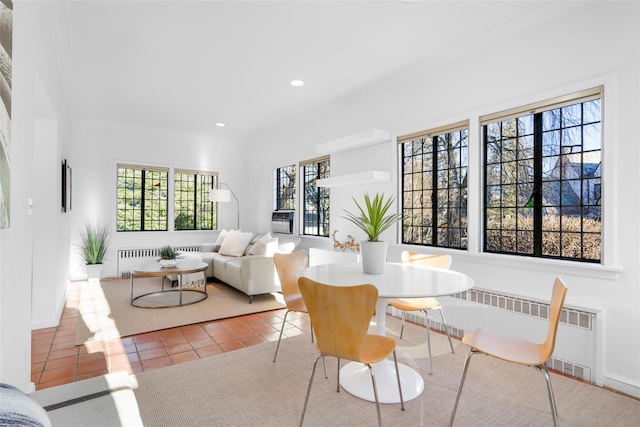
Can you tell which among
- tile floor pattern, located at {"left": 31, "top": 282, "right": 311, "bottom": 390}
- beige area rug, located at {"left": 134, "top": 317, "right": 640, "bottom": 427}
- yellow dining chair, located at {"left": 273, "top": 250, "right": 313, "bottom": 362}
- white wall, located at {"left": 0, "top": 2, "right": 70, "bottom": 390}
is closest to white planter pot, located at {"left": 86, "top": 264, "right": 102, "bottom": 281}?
tile floor pattern, located at {"left": 31, "top": 282, "right": 311, "bottom": 390}

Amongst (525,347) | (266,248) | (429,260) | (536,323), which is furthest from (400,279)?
(266,248)

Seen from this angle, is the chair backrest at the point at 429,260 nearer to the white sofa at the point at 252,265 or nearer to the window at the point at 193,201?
the white sofa at the point at 252,265

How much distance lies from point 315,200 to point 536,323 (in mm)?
3635

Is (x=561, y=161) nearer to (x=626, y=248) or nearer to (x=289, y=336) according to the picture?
(x=626, y=248)

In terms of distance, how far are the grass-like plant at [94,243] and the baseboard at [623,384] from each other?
21.6 feet

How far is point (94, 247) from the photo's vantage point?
5621 millimetres

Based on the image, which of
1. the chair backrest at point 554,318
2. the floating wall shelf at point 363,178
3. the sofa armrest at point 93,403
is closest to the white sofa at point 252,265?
the floating wall shelf at point 363,178

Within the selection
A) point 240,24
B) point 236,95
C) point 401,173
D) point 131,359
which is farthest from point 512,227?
point 236,95

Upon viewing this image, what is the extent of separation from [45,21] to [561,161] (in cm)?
427

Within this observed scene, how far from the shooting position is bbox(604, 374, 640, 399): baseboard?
7.33ft

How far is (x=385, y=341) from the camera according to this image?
1.98m

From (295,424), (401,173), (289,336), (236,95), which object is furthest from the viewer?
(236,95)

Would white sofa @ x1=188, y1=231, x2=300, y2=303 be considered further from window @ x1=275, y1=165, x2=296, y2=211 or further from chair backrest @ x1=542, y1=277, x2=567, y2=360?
chair backrest @ x1=542, y1=277, x2=567, y2=360

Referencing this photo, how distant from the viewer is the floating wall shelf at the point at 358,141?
3965 millimetres
